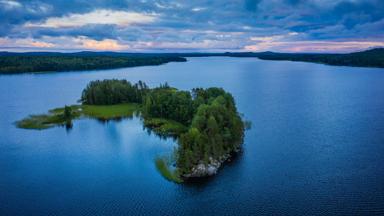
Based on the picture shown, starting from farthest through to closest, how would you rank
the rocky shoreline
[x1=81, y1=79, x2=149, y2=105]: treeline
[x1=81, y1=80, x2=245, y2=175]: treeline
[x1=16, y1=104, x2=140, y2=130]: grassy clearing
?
[x1=81, y1=79, x2=149, y2=105]: treeline < [x1=16, y1=104, x2=140, y2=130]: grassy clearing < [x1=81, y1=80, x2=245, y2=175]: treeline < the rocky shoreline

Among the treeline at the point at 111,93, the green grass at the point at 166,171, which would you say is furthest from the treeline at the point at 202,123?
the treeline at the point at 111,93

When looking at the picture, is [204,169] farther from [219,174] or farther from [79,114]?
[79,114]

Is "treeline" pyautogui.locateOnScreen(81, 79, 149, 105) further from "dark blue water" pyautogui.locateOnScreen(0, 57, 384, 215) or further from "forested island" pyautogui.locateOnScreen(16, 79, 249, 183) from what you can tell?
"dark blue water" pyautogui.locateOnScreen(0, 57, 384, 215)

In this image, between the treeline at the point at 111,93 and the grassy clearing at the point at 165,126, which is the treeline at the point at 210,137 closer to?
the grassy clearing at the point at 165,126

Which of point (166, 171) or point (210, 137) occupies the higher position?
point (210, 137)

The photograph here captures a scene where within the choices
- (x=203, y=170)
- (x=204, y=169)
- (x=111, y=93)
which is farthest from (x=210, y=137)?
(x=111, y=93)

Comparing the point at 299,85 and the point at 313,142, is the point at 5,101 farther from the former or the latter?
the point at 299,85

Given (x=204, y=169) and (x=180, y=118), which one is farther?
(x=180, y=118)

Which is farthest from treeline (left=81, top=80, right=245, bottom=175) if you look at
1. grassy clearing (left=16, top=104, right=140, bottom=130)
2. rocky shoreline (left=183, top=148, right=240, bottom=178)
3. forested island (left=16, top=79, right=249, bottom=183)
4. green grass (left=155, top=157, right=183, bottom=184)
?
grassy clearing (left=16, top=104, right=140, bottom=130)
